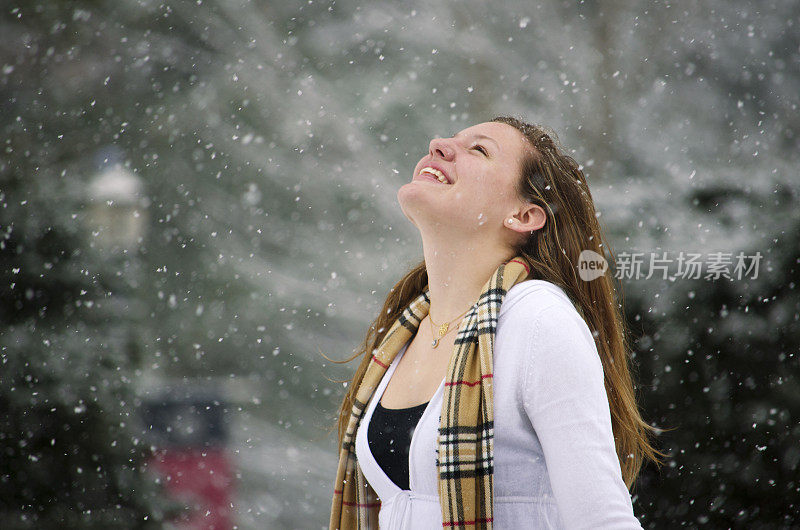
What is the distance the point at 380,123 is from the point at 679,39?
1919 mm

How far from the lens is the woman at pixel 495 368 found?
0.88m

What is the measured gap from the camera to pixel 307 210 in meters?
4.56

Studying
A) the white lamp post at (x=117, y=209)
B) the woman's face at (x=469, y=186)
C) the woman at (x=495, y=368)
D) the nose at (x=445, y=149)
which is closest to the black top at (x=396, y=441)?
the woman at (x=495, y=368)

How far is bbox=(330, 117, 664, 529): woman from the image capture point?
882mm

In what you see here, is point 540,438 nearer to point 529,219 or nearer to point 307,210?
point 529,219

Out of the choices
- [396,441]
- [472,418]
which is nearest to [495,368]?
[472,418]

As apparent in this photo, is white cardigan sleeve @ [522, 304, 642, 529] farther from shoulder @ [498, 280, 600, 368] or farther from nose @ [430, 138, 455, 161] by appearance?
nose @ [430, 138, 455, 161]

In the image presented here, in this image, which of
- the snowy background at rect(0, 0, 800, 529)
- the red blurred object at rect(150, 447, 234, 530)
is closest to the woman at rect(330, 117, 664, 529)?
the snowy background at rect(0, 0, 800, 529)

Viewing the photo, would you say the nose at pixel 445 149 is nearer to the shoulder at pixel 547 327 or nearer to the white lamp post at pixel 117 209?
the shoulder at pixel 547 327

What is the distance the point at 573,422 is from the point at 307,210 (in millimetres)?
3848

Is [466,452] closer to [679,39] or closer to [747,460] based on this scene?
[747,460]

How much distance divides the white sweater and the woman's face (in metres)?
0.18

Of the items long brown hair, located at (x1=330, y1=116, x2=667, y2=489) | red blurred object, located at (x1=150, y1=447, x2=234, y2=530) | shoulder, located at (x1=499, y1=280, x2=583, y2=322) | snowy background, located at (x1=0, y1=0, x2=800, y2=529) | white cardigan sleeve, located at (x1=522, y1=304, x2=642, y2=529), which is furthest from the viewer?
red blurred object, located at (x1=150, y1=447, x2=234, y2=530)

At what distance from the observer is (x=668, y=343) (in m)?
2.59
